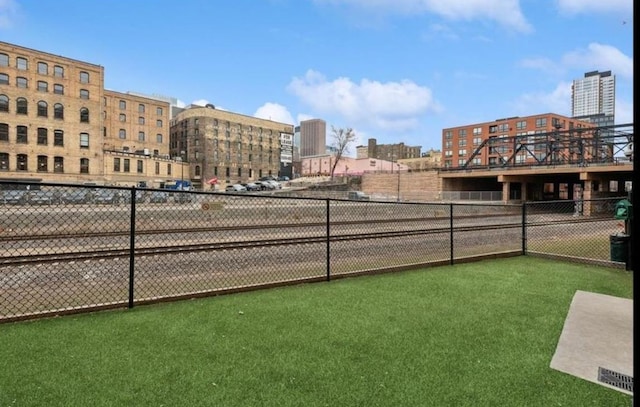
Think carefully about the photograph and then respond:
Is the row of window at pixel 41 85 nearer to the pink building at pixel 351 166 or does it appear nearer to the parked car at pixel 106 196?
the pink building at pixel 351 166

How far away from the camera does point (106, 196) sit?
688cm

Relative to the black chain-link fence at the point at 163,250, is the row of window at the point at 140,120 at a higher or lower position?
higher

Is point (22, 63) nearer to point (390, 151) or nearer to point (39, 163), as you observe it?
point (39, 163)

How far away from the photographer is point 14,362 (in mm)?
3832

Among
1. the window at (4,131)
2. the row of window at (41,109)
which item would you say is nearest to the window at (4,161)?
the window at (4,131)

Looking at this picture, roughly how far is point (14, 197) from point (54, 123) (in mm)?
60597

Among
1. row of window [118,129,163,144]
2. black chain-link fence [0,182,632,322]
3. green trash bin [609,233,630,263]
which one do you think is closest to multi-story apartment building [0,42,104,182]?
row of window [118,129,163,144]

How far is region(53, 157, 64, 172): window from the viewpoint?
183ft

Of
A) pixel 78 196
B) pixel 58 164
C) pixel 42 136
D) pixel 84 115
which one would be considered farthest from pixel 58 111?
pixel 78 196

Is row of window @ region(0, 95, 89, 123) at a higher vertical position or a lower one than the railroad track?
higher

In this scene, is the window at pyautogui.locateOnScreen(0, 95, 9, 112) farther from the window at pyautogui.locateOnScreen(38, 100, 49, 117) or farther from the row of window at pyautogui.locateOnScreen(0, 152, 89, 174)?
the row of window at pyautogui.locateOnScreen(0, 152, 89, 174)

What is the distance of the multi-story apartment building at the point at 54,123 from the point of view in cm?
5312

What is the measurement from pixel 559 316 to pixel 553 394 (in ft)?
8.56

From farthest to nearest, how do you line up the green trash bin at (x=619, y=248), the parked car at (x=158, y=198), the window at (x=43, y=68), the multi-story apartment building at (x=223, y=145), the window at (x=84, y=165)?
the multi-story apartment building at (x=223, y=145) → the window at (x=84, y=165) → the window at (x=43, y=68) → the green trash bin at (x=619, y=248) → the parked car at (x=158, y=198)
